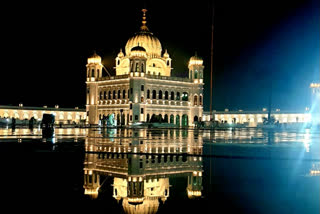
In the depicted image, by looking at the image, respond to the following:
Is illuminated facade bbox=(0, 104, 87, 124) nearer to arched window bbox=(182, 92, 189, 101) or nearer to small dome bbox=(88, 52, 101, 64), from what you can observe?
small dome bbox=(88, 52, 101, 64)

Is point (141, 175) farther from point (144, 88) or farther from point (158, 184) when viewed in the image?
point (144, 88)

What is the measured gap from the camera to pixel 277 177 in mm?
8359

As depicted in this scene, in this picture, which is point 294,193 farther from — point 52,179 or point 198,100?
point 198,100

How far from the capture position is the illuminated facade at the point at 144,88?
66.6m

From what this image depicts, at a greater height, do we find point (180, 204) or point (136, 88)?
point (136, 88)

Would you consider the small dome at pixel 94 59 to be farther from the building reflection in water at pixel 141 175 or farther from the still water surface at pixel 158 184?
the still water surface at pixel 158 184

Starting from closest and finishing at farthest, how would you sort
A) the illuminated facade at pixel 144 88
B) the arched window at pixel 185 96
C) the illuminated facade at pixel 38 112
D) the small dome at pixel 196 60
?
the illuminated facade at pixel 144 88 → the arched window at pixel 185 96 → the small dome at pixel 196 60 → the illuminated facade at pixel 38 112

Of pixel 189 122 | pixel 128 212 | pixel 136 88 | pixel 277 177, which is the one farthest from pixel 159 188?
pixel 189 122

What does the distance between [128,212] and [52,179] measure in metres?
3.05

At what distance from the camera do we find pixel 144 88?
66.8 metres

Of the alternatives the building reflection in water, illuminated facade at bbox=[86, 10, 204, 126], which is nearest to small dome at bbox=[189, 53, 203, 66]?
illuminated facade at bbox=[86, 10, 204, 126]

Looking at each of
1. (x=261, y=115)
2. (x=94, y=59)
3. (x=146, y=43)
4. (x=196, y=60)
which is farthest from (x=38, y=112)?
(x=261, y=115)

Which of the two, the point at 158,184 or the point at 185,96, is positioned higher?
the point at 185,96

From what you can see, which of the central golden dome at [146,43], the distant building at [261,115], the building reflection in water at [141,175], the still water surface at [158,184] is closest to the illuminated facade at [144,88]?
the central golden dome at [146,43]
